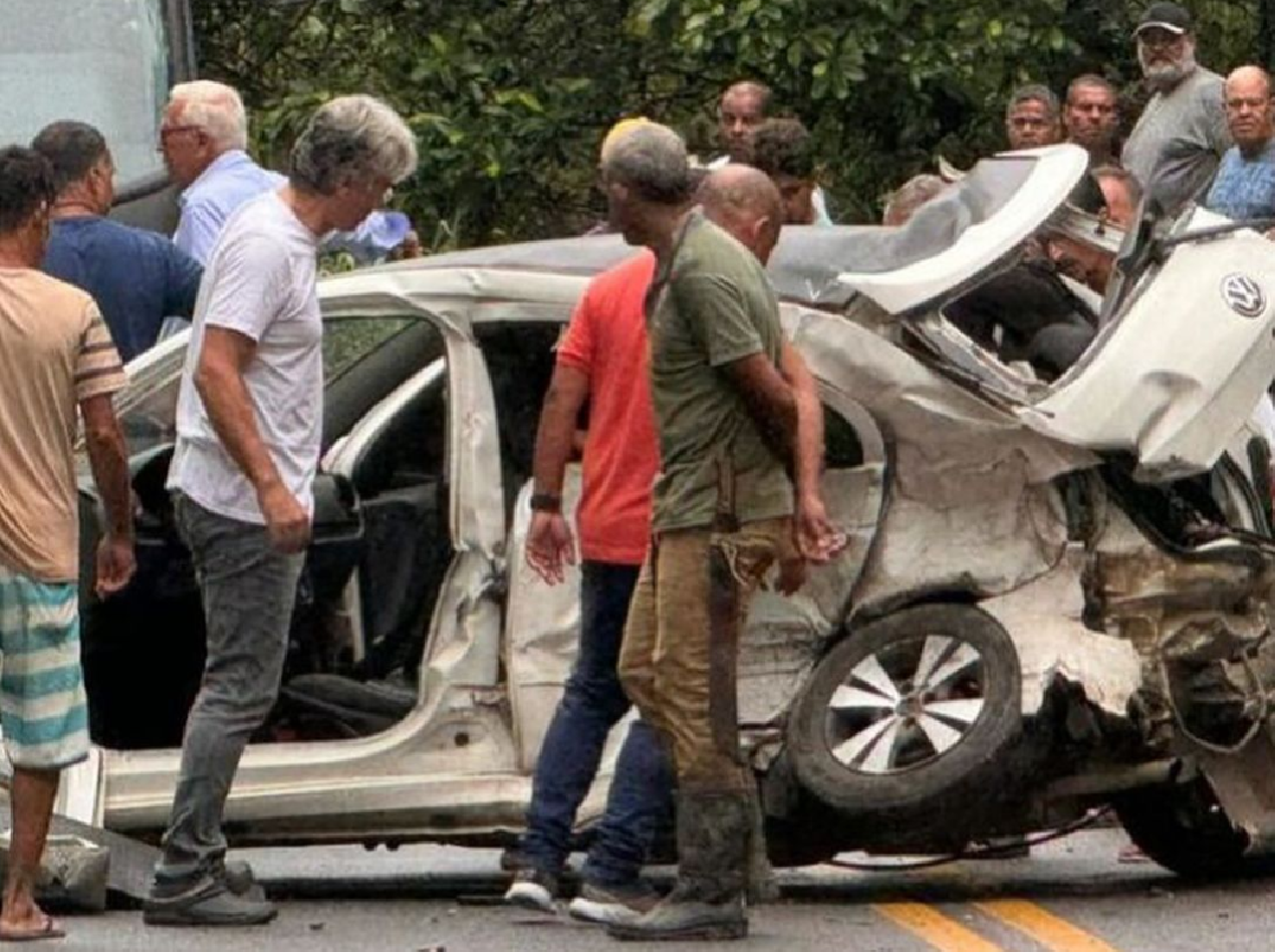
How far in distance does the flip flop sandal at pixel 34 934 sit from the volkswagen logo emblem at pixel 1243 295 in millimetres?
3064

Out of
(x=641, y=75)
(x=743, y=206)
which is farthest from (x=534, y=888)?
(x=641, y=75)

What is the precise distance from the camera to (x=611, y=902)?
9656 mm

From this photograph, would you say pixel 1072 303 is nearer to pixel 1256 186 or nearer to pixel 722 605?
pixel 722 605

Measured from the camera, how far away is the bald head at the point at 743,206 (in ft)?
31.6

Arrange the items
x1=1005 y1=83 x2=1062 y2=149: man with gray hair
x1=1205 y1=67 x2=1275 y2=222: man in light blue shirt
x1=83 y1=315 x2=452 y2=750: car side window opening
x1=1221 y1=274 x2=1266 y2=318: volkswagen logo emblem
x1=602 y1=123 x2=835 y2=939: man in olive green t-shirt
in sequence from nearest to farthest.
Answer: x1=602 y1=123 x2=835 y2=939: man in olive green t-shirt
x1=1221 y1=274 x2=1266 y2=318: volkswagen logo emblem
x1=83 y1=315 x2=452 y2=750: car side window opening
x1=1205 y1=67 x2=1275 y2=222: man in light blue shirt
x1=1005 y1=83 x2=1062 y2=149: man with gray hair

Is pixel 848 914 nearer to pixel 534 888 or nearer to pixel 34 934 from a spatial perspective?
pixel 534 888

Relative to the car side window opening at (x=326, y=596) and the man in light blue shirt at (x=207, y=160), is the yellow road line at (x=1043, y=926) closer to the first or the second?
the car side window opening at (x=326, y=596)

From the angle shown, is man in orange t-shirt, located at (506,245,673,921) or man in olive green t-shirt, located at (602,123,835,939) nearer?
man in olive green t-shirt, located at (602,123,835,939)

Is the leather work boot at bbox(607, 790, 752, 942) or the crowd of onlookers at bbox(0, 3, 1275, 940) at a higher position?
the crowd of onlookers at bbox(0, 3, 1275, 940)

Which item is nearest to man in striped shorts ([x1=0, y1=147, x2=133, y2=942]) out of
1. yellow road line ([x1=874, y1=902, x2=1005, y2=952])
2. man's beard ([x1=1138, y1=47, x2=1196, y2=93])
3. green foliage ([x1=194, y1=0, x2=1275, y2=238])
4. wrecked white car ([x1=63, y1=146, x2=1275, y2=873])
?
wrecked white car ([x1=63, y1=146, x2=1275, y2=873])

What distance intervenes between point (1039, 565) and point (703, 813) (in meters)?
1.14

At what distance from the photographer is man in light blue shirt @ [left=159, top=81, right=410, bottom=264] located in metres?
12.8

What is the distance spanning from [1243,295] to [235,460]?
241 centimetres

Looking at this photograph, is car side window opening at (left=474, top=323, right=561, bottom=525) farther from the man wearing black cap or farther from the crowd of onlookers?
the man wearing black cap
